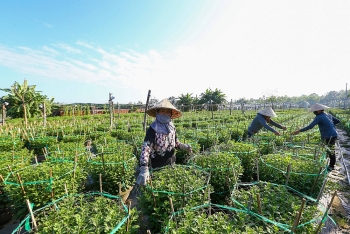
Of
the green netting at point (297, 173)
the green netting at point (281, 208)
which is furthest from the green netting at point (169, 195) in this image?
the green netting at point (297, 173)

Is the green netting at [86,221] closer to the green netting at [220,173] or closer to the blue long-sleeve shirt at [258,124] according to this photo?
the green netting at [220,173]

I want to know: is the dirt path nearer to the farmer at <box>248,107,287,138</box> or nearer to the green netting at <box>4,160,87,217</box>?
the farmer at <box>248,107,287,138</box>

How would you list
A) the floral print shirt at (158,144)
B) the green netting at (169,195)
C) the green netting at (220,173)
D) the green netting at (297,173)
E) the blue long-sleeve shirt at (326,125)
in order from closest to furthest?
the green netting at (169,195), the green netting at (297,173), the green netting at (220,173), the floral print shirt at (158,144), the blue long-sleeve shirt at (326,125)

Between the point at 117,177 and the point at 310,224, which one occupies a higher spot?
the point at 310,224

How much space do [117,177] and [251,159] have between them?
300 cm

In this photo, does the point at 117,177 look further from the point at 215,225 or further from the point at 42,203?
the point at 215,225

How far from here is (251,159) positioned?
168 inches

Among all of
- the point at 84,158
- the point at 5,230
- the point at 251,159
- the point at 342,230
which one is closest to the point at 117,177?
the point at 84,158

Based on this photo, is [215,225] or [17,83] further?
[17,83]

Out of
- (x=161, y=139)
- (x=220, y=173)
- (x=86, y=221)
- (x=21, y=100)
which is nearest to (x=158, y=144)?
(x=161, y=139)

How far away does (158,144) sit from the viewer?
3.66 m

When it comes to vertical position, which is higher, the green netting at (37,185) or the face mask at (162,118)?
the face mask at (162,118)

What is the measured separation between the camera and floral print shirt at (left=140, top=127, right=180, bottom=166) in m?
3.51

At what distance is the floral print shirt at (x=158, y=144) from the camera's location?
138 inches
